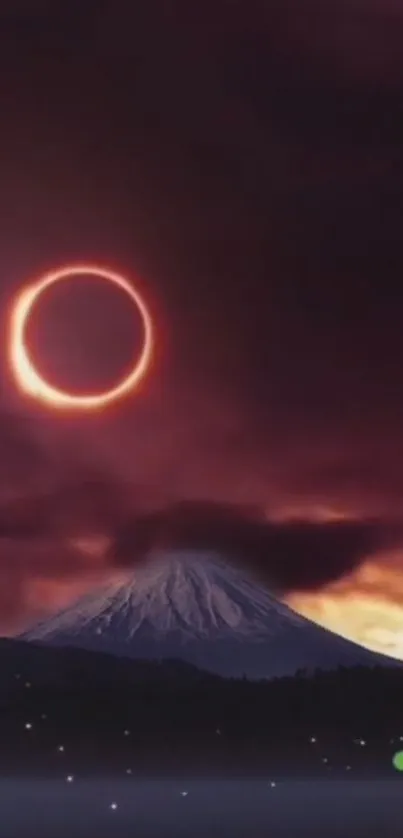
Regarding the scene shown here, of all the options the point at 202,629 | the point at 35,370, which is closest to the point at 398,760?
the point at 202,629

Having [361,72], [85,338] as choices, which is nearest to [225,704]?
[85,338]

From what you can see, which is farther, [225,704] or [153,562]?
[225,704]

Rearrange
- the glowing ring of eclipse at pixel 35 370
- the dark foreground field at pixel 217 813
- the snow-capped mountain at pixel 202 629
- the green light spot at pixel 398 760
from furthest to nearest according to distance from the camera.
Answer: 1. the dark foreground field at pixel 217 813
2. the green light spot at pixel 398 760
3. the snow-capped mountain at pixel 202 629
4. the glowing ring of eclipse at pixel 35 370

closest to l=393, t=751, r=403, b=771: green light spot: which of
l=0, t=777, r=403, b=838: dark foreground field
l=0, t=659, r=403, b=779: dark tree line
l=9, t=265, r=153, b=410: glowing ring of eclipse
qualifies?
l=0, t=659, r=403, b=779: dark tree line

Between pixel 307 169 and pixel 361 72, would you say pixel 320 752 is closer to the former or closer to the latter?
pixel 307 169

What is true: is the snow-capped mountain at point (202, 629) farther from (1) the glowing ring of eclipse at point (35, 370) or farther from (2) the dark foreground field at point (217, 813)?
(2) the dark foreground field at point (217, 813)

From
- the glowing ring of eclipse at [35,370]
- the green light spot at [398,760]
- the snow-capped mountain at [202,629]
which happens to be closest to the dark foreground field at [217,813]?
the green light spot at [398,760]
